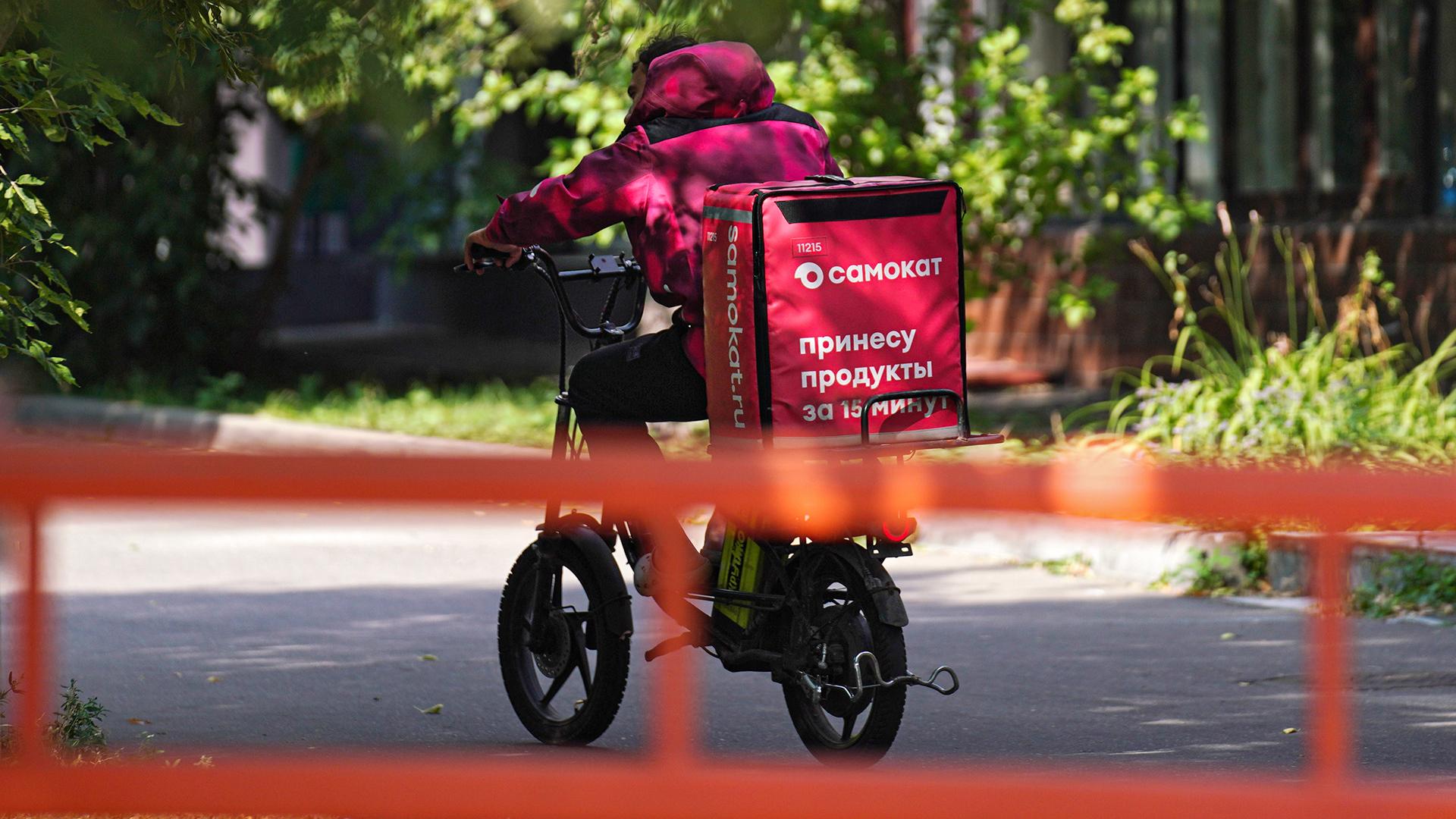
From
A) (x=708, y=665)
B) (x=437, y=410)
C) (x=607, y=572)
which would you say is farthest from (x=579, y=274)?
(x=437, y=410)

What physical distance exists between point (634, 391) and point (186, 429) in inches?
359

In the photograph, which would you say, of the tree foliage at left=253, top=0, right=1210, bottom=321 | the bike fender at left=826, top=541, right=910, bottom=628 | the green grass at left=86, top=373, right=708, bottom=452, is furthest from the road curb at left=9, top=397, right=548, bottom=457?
the bike fender at left=826, top=541, right=910, bottom=628

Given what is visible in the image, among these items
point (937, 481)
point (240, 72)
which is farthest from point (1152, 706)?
point (937, 481)

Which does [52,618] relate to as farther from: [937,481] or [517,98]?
[517,98]

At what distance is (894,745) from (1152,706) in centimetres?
93

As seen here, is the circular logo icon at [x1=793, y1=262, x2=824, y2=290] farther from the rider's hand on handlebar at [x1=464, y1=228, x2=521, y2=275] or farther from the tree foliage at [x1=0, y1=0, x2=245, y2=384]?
the tree foliage at [x1=0, y1=0, x2=245, y2=384]

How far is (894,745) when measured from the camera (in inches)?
225

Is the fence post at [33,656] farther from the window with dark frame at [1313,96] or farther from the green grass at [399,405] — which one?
the window with dark frame at [1313,96]

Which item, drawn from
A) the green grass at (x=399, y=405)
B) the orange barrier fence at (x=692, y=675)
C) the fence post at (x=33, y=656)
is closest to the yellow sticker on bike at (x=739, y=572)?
the orange barrier fence at (x=692, y=675)

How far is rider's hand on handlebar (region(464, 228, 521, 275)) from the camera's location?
18.2 ft

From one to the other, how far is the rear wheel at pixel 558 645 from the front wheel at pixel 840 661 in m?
0.55

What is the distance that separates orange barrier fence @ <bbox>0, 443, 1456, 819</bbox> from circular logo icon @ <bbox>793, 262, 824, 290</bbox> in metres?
2.14

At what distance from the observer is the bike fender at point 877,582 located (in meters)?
4.93

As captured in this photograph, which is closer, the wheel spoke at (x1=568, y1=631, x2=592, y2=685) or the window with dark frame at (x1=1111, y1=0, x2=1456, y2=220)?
the wheel spoke at (x1=568, y1=631, x2=592, y2=685)
